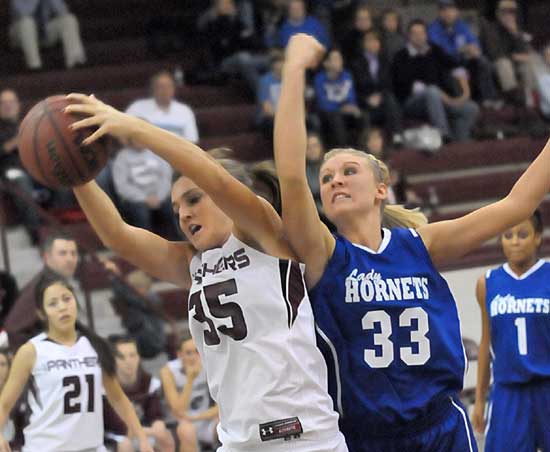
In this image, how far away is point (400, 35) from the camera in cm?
1299

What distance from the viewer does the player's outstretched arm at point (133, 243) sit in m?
4.02

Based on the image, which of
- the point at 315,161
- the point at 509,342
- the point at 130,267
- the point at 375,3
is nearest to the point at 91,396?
the point at 509,342

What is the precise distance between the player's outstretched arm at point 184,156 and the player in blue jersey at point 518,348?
289 centimetres

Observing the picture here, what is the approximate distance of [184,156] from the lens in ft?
11.7

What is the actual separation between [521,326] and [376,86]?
6.48 m

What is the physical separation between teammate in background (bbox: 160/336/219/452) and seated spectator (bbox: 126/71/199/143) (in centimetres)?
271

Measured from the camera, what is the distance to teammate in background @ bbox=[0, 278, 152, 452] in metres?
6.55

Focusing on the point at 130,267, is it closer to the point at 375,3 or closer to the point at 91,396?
the point at 91,396

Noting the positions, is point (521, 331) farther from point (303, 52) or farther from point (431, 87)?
point (431, 87)

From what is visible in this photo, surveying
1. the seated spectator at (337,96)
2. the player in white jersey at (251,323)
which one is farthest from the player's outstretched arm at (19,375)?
the seated spectator at (337,96)

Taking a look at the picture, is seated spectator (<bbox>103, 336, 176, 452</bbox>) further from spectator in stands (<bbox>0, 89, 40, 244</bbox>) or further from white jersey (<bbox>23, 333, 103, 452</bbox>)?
spectator in stands (<bbox>0, 89, 40, 244</bbox>)

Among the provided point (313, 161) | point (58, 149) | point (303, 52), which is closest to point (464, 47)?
point (313, 161)

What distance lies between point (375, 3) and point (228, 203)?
11.6m

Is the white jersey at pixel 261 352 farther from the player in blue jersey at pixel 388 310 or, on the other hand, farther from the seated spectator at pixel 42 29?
the seated spectator at pixel 42 29
